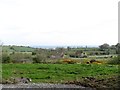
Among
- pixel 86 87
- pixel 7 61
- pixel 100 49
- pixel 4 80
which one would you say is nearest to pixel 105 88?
pixel 86 87

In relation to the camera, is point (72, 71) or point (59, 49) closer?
point (72, 71)

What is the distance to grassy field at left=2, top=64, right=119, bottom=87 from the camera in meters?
12.0

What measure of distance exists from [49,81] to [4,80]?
5.10 feet

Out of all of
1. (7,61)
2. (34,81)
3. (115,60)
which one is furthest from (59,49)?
(34,81)

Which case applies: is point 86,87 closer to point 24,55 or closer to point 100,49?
point 24,55

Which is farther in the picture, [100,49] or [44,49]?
[100,49]

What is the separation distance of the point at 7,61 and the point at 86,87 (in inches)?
407

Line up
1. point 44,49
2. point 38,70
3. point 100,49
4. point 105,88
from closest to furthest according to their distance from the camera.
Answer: point 105,88
point 38,70
point 44,49
point 100,49

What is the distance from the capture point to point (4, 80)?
40.5ft

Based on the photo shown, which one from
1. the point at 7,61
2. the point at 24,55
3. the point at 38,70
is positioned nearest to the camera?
the point at 38,70

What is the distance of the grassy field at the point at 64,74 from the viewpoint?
1203cm

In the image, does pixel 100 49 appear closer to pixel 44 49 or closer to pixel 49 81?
pixel 44 49

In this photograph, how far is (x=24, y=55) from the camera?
22219 mm

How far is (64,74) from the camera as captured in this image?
1434cm
